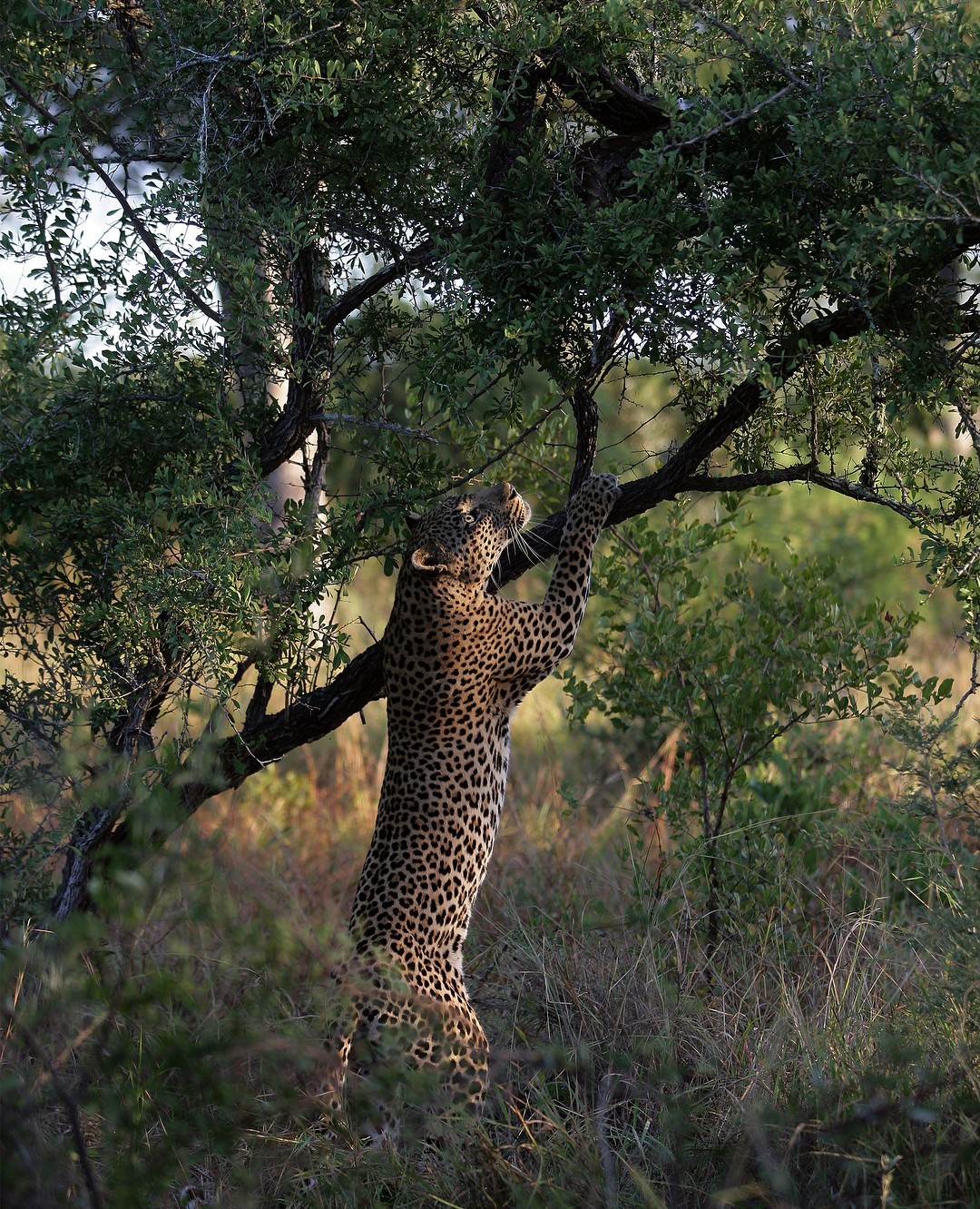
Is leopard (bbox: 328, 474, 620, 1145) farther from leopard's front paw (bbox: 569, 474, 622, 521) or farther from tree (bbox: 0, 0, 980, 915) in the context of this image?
tree (bbox: 0, 0, 980, 915)

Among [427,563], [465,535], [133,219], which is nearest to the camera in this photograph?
[133,219]

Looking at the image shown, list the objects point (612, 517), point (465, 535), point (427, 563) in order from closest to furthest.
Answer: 1. point (427, 563)
2. point (465, 535)
3. point (612, 517)

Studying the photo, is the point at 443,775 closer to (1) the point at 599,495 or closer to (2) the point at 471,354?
(1) the point at 599,495

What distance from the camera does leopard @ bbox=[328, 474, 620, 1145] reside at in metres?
4.08

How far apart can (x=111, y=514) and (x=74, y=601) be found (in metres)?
0.65

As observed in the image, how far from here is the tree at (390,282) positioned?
3938 millimetres

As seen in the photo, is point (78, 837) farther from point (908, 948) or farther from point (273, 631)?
point (908, 948)

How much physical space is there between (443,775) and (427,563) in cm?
84

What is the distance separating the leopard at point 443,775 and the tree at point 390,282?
10.2 inches

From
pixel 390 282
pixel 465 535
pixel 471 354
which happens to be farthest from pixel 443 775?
pixel 390 282

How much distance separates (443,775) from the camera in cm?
467

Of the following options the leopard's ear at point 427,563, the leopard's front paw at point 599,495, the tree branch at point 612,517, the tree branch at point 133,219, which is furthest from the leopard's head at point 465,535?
the tree branch at point 133,219

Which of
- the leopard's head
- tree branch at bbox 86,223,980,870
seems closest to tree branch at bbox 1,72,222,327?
the leopard's head

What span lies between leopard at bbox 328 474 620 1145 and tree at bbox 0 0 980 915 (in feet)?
0.85
